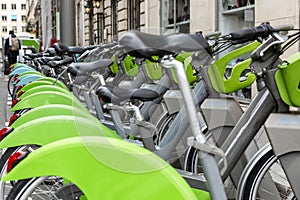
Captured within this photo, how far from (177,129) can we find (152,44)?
1054 millimetres

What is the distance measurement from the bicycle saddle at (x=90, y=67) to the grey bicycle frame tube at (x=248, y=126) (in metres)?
1.00

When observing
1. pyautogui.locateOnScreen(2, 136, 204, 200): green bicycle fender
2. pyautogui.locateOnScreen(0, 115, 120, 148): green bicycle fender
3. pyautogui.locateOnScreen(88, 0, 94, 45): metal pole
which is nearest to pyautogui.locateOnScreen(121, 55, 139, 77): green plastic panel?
pyautogui.locateOnScreen(0, 115, 120, 148): green bicycle fender

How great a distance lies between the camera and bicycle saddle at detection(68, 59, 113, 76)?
12.0ft

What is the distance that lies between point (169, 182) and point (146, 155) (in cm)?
15

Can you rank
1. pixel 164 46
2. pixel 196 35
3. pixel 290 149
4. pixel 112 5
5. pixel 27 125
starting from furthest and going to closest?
pixel 112 5
pixel 27 125
pixel 290 149
pixel 196 35
pixel 164 46

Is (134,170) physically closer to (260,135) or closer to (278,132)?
(278,132)

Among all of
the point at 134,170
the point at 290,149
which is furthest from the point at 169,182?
the point at 290,149

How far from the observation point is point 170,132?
10.7 ft

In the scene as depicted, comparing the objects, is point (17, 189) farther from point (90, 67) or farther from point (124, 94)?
point (90, 67)

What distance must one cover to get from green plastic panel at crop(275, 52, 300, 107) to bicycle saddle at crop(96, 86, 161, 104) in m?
0.77

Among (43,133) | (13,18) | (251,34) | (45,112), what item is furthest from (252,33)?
(13,18)

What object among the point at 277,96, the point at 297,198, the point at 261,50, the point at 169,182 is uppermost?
the point at 261,50

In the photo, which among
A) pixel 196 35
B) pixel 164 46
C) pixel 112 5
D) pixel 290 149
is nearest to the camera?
pixel 164 46

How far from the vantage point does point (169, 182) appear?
2262mm
